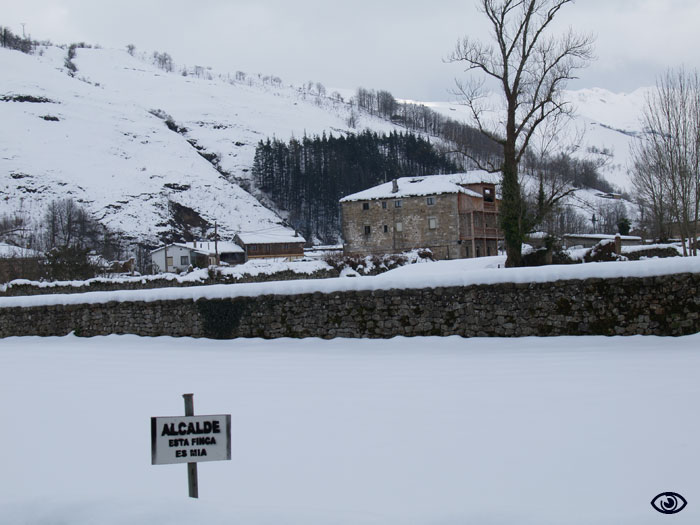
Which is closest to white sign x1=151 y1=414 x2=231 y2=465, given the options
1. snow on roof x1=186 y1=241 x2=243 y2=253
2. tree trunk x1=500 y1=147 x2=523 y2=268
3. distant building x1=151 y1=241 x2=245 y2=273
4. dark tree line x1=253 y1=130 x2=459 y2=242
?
tree trunk x1=500 y1=147 x2=523 y2=268

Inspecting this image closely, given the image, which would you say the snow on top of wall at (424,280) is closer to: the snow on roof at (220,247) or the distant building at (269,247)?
the snow on roof at (220,247)

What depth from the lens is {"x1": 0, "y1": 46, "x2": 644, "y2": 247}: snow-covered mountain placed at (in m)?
83.1

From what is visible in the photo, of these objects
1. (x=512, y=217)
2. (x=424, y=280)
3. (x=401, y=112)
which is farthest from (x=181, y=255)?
(x=401, y=112)

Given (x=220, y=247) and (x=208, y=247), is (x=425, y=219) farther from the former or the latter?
(x=208, y=247)

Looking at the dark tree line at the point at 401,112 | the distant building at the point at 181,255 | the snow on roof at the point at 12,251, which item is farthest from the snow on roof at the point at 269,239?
the dark tree line at the point at 401,112

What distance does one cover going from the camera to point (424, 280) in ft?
44.9

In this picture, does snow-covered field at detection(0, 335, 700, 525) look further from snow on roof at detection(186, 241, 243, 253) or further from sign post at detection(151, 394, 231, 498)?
snow on roof at detection(186, 241, 243, 253)

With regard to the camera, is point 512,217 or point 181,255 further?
point 181,255

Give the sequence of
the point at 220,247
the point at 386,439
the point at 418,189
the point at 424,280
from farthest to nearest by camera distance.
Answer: the point at 220,247 → the point at 418,189 → the point at 424,280 → the point at 386,439

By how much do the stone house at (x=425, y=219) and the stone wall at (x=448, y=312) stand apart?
3275 cm

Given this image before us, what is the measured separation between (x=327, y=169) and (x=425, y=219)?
5975cm

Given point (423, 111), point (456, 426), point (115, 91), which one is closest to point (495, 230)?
point (456, 426)

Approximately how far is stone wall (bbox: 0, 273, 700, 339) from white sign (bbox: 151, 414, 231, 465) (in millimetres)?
9761

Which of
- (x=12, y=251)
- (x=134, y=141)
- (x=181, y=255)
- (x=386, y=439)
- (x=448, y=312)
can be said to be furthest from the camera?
(x=134, y=141)
